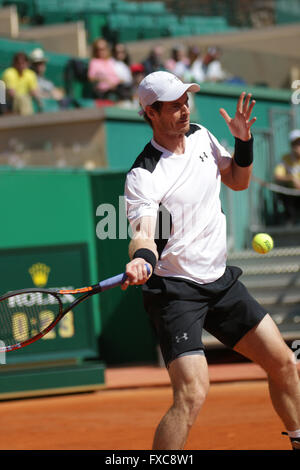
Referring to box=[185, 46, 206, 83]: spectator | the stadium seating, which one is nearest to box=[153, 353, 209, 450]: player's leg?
box=[185, 46, 206, 83]: spectator

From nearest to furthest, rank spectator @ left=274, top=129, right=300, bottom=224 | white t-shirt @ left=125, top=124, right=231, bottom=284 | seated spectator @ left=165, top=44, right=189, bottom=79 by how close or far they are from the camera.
→ white t-shirt @ left=125, top=124, right=231, bottom=284
spectator @ left=274, top=129, right=300, bottom=224
seated spectator @ left=165, top=44, right=189, bottom=79

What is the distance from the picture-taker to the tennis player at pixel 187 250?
13.3 ft

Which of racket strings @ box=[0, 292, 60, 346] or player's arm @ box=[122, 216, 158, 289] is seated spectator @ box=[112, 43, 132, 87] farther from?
player's arm @ box=[122, 216, 158, 289]

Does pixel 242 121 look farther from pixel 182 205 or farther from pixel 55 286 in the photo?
pixel 55 286

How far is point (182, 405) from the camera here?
388 centimetres

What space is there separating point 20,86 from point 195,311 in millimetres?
8463

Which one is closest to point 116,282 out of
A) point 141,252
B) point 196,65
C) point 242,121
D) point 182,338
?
point 141,252

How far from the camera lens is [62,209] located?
955 centimetres

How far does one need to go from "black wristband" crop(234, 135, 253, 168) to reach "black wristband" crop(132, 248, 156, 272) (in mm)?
804

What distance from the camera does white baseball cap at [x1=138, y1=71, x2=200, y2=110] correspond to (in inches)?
164

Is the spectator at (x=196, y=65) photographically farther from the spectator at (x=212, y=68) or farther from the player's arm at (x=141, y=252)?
the player's arm at (x=141, y=252)
